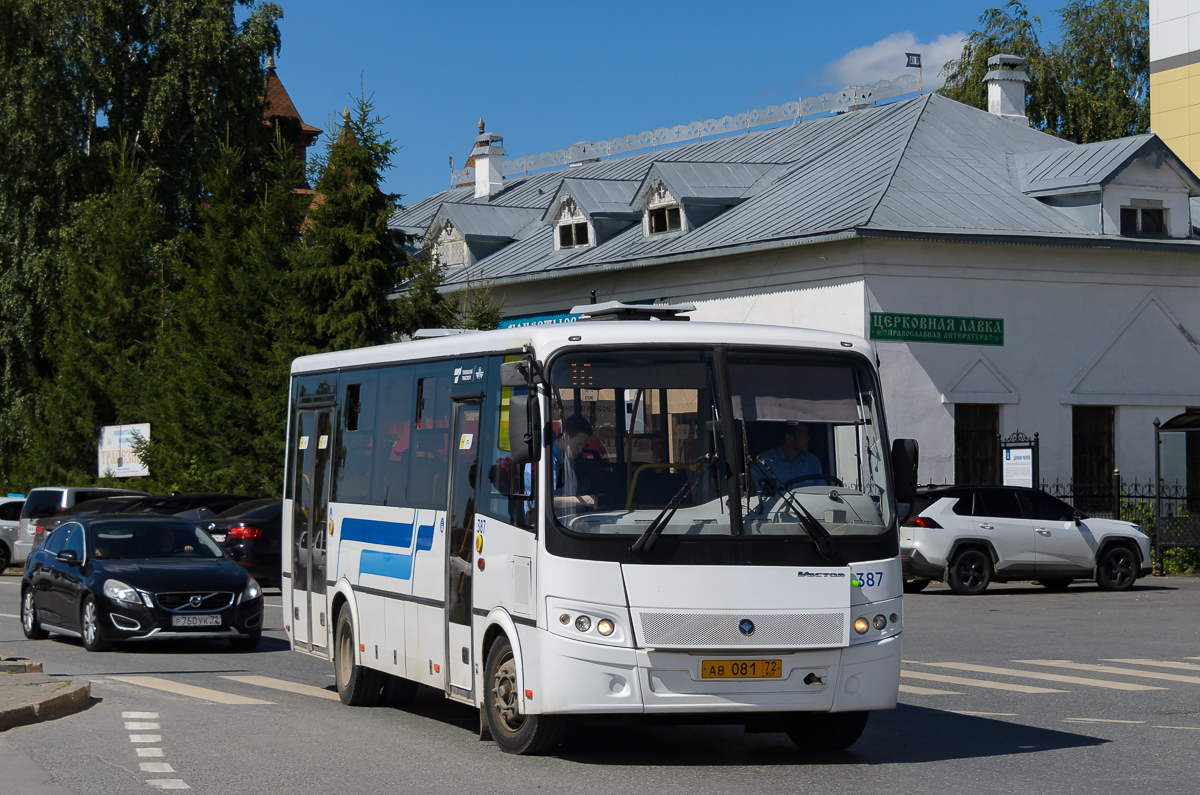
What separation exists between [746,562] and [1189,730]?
3922mm

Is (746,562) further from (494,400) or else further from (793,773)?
(494,400)

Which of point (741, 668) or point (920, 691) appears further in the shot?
point (920, 691)

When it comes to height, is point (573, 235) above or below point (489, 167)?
below

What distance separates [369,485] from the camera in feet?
40.7

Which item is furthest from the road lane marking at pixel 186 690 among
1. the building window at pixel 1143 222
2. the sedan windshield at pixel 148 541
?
the building window at pixel 1143 222

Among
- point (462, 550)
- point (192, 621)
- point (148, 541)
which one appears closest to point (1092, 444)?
point (148, 541)

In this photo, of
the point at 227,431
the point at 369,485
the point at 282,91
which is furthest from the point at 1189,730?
the point at 282,91

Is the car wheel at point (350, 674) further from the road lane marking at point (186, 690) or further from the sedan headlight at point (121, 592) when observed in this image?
the sedan headlight at point (121, 592)

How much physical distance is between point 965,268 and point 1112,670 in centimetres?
1827

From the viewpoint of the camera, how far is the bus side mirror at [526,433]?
9.48 metres

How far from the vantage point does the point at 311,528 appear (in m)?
13.7

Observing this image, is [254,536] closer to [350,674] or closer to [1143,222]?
[350,674]

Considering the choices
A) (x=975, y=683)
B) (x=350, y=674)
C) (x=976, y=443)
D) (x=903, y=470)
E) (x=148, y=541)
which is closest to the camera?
(x=903, y=470)

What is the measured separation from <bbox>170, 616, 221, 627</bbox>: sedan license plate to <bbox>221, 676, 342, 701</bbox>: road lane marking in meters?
2.14
